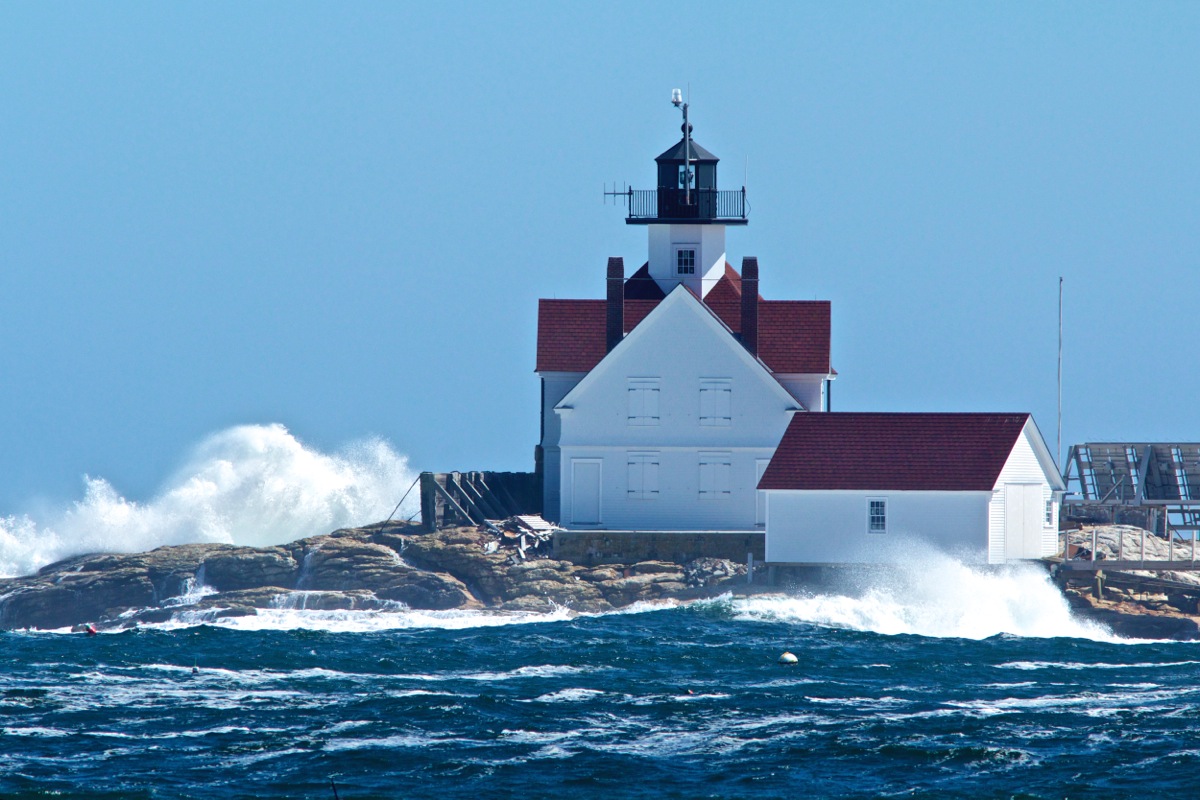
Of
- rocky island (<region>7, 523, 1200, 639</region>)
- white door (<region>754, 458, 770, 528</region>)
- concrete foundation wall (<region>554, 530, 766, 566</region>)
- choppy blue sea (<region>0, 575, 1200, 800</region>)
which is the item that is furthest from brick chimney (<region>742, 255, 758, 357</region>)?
choppy blue sea (<region>0, 575, 1200, 800</region>)

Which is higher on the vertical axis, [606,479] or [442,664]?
[606,479]

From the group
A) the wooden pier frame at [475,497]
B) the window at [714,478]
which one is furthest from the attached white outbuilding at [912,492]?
the wooden pier frame at [475,497]

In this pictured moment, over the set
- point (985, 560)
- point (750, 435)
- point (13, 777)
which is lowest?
point (13, 777)

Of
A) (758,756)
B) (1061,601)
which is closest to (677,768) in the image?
(758,756)

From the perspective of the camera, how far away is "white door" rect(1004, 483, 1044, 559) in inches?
1635

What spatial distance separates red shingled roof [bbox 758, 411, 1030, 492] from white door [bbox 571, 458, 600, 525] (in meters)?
5.00

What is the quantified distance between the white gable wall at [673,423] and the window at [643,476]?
2 cm

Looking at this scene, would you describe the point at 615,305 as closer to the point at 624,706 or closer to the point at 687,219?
the point at 687,219

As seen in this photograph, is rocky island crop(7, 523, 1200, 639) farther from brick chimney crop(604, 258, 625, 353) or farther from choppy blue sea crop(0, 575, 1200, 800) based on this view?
brick chimney crop(604, 258, 625, 353)

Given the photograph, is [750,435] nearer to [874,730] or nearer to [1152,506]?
[1152,506]

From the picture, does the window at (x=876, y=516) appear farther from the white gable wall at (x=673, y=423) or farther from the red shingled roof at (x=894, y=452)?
the white gable wall at (x=673, y=423)

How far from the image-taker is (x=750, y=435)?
45.8 metres

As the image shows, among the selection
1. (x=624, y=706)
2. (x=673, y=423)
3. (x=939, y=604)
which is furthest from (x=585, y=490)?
(x=624, y=706)

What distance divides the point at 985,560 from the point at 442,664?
1323cm
